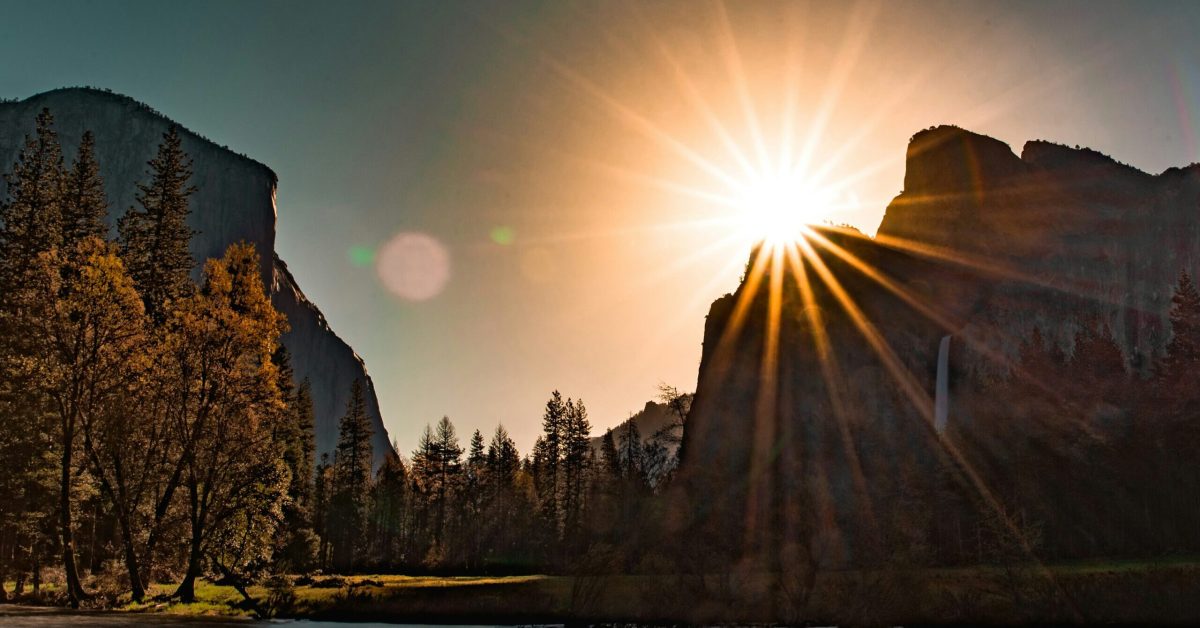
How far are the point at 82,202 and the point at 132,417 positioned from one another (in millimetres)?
22581

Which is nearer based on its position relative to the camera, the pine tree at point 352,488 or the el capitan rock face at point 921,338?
the el capitan rock face at point 921,338

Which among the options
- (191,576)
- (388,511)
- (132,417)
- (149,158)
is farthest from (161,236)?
(149,158)

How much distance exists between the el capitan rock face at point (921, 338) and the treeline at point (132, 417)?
109 ft

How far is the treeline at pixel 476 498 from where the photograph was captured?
78.9m

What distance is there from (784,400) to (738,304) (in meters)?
11.6

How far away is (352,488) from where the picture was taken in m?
90.0

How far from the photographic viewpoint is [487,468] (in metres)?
102

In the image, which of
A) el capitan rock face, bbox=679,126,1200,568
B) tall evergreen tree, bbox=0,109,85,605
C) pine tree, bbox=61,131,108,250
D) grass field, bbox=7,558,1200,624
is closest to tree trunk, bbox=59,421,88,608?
tall evergreen tree, bbox=0,109,85,605

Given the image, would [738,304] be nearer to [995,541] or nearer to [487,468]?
[995,541]

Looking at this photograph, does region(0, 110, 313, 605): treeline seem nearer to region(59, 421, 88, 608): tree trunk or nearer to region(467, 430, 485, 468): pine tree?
region(59, 421, 88, 608): tree trunk

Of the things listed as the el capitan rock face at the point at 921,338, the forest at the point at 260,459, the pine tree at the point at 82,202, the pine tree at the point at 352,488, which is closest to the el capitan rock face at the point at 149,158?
the pine tree at the point at 352,488

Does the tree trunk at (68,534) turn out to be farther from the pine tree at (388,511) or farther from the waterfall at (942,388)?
the pine tree at (388,511)

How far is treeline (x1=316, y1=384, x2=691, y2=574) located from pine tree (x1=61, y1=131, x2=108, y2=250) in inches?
1447

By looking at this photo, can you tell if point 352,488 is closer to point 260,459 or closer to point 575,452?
point 575,452
